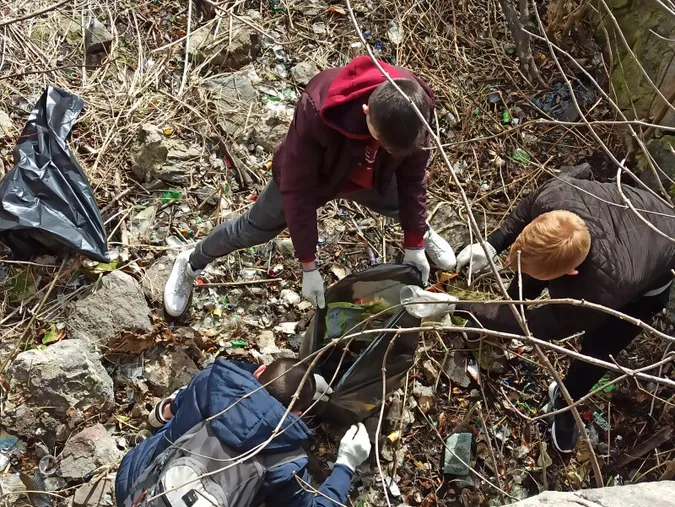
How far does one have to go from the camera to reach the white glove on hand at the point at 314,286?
7.52ft

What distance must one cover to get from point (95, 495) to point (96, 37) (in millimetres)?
2382

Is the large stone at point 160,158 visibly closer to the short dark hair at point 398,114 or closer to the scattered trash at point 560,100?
the short dark hair at point 398,114

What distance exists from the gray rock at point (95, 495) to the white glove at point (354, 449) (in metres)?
0.92

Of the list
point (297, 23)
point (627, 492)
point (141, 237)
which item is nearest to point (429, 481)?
point (627, 492)

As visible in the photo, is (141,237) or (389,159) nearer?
(389,159)

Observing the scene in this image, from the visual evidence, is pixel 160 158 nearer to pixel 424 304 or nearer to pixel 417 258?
pixel 417 258

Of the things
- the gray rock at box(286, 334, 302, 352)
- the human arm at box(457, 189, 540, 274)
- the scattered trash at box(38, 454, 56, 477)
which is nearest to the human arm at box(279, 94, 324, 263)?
the human arm at box(457, 189, 540, 274)

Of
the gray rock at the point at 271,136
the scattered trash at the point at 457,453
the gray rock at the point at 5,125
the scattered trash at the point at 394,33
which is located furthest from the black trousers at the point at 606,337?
the gray rock at the point at 5,125

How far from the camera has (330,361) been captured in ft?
8.12

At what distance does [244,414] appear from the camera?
191 cm

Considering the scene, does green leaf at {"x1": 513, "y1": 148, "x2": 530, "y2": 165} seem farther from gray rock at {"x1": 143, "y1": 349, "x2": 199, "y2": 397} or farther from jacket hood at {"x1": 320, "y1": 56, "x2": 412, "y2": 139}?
gray rock at {"x1": 143, "y1": 349, "x2": 199, "y2": 397}

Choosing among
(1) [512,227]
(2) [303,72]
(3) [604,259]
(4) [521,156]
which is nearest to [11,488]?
(1) [512,227]

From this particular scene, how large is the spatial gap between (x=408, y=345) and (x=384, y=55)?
1.89 m

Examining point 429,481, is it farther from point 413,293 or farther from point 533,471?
point 413,293
